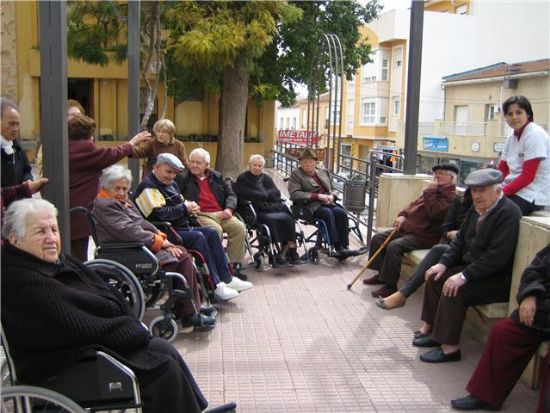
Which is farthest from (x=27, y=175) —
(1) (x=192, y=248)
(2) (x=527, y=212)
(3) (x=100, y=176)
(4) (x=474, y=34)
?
(4) (x=474, y=34)

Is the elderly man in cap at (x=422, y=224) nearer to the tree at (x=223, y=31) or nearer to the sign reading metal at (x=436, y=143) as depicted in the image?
the tree at (x=223, y=31)

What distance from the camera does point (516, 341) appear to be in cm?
337

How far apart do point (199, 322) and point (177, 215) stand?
101cm

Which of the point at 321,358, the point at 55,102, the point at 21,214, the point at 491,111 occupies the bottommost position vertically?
the point at 321,358

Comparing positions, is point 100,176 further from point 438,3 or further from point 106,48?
point 438,3

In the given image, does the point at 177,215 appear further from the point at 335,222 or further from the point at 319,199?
the point at 335,222

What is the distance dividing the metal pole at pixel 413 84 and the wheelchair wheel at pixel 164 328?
133 inches

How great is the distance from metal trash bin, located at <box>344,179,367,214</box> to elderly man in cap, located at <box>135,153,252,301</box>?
2702 millimetres

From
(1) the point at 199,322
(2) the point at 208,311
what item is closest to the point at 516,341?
(1) the point at 199,322

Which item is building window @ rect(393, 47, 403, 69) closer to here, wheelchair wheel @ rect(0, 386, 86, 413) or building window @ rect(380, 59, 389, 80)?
building window @ rect(380, 59, 389, 80)

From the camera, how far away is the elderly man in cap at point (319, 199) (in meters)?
6.72

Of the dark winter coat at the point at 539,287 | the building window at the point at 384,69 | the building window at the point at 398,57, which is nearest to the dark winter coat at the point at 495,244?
the dark winter coat at the point at 539,287

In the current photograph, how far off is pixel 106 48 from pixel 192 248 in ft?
36.7

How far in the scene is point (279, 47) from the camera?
18094mm
